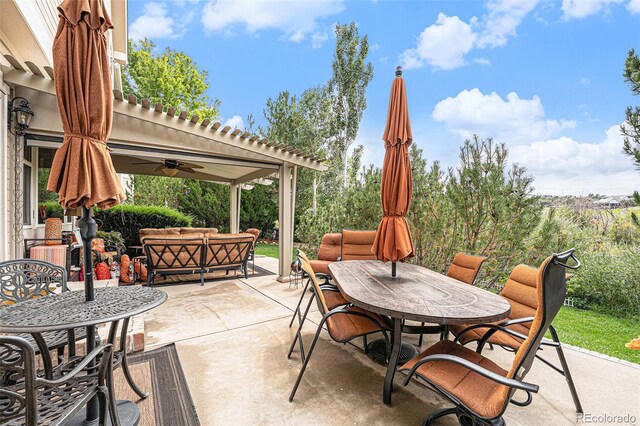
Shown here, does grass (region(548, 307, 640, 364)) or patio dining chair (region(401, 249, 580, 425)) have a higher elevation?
patio dining chair (region(401, 249, 580, 425))

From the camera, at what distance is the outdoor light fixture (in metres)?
3.64

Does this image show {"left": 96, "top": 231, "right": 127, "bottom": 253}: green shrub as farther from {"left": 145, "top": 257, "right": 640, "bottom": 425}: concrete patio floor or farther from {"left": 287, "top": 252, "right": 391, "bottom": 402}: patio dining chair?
{"left": 287, "top": 252, "right": 391, "bottom": 402}: patio dining chair

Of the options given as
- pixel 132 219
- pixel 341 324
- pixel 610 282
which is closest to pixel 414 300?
pixel 341 324

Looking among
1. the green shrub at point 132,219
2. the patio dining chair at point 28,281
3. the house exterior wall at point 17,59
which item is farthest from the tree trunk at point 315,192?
the patio dining chair at point 28,281

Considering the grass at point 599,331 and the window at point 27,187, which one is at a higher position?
the window at point 27,187

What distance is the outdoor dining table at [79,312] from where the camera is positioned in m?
1.51

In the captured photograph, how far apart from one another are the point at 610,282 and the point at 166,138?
843 centimetres

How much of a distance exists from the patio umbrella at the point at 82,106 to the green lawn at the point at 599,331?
5156mm

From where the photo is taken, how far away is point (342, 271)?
3.39m

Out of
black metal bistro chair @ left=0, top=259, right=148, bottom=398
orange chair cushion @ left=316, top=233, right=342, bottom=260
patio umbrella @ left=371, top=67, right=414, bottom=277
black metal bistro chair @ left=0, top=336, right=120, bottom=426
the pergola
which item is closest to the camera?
black metal bistro chair @ left=0, top=336, right=120, bottom=426

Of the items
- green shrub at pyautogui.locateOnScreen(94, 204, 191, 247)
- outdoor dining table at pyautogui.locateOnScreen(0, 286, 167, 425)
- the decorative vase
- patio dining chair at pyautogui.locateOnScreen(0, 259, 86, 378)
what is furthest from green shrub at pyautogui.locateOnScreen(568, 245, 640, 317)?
green shrub at pyautogui.locateOnScreen(94, 204, 191, 247)

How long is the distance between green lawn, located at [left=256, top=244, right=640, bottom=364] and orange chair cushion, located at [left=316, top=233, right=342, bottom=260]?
3.64 meters

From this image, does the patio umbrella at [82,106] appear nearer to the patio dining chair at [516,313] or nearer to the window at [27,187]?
the patio dining chair at [516,313]

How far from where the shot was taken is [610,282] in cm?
530
